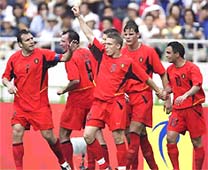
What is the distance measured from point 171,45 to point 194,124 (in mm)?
1261

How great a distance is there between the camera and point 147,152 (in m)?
18.4

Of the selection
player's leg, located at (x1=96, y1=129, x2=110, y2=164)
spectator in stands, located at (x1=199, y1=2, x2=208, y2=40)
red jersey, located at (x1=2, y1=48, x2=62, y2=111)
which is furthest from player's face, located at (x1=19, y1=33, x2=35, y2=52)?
spectator in stands, located at (x1=199, y1=2, x2=208, y2=40)

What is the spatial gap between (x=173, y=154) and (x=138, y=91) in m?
1.12

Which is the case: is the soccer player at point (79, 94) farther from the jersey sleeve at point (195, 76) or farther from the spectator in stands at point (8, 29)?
the spectator in stands at point (8, 29)

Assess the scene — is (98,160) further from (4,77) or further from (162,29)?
→ (162,29)

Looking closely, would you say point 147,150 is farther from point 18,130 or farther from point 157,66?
point 18,130

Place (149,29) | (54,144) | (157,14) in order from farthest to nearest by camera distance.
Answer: (157,14) < (149,29) < (54,144)

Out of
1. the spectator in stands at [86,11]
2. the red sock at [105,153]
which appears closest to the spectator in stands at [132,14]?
the spectator in stands at [86,11]

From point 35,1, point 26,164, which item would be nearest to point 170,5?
point 35,1

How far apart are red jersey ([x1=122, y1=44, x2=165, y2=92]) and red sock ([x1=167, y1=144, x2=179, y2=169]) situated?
1.00m

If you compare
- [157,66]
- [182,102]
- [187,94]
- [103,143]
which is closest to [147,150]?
[103,143]

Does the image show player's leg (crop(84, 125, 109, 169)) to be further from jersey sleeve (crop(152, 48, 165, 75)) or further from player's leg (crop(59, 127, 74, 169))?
jersey sleeve (crop(152, 48, 165, 75))

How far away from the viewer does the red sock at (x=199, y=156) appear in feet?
59.3

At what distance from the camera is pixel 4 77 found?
1786 centimetres
